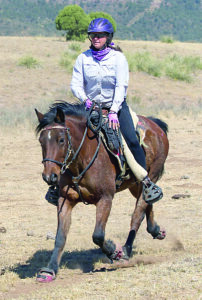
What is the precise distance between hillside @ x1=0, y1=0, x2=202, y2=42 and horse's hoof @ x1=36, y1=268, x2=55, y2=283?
8440 centimetres

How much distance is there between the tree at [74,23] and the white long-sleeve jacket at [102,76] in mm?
42263

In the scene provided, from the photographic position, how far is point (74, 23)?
170 feet

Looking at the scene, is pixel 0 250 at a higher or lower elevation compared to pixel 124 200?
higher

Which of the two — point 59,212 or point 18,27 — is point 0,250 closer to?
point 59,212

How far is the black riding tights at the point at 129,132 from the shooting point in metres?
7.45

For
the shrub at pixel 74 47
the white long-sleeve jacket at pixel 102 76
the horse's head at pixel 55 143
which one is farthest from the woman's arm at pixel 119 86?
the shrub at pixel 74 47

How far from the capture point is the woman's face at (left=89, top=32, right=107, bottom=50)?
23.4ft

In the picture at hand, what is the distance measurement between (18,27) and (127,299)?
3606 inches

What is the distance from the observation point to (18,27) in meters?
93.9

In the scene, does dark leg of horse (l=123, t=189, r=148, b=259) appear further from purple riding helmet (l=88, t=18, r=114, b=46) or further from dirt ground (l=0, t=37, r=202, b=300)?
purple riding helmet (l=88, t=18, r=114, b=46)

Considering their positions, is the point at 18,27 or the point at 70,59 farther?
the point at 18,27

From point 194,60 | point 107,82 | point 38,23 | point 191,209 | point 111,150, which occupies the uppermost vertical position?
point 107,82

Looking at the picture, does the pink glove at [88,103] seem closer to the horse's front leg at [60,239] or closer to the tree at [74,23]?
the horse's front leg at [60,239]

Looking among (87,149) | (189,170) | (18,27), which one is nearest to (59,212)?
(87,149)
